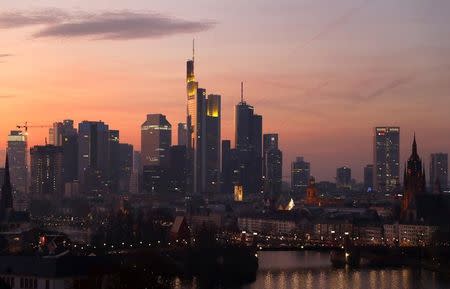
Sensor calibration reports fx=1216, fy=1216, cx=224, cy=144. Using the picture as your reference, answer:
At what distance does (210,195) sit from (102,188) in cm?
1528

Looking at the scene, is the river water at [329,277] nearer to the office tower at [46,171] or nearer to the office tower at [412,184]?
the office tower at [412,184]

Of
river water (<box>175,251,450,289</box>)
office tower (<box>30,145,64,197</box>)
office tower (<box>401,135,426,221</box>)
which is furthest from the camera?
office tower (<box>30,145,64,197</box>)

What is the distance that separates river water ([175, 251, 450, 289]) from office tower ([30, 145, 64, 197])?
3517 inches

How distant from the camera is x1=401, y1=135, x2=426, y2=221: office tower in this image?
92750 mm

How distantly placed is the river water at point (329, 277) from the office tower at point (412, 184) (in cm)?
2793

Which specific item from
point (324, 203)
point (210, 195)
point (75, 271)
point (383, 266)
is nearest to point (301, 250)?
point (383, 266)

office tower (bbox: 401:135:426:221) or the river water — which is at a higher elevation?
office tower (bbox: 401:135:426:221)

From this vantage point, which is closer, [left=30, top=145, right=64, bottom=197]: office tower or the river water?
the river water

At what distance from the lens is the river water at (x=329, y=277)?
162 feet

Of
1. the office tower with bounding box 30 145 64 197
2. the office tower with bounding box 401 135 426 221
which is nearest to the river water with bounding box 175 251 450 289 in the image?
the office tower with bounding box 401 135 426 221

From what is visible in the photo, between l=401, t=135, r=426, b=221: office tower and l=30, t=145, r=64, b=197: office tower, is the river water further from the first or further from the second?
l=30, t=145, r=64, b=197: office tower

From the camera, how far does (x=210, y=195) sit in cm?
15725

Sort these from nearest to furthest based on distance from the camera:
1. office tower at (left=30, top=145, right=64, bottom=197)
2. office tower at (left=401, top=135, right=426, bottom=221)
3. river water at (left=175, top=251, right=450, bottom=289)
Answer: river water at (left=175, top=251, right=450, bottom=289), office tower at (left=401, top=135, right=426, bottom=221), office tower at (left=30, top=145, right=64, bottom=197)

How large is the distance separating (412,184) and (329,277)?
43611 mm
